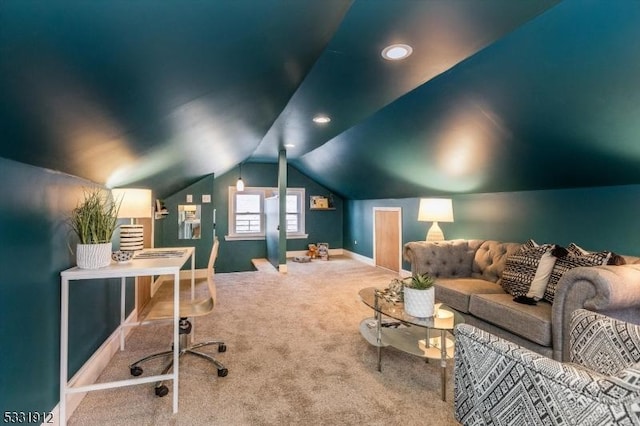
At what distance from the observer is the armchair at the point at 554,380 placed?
0.87 metres

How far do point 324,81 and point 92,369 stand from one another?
8.74ft

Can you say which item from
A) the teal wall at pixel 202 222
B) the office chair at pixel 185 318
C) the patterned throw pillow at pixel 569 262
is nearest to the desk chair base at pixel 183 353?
the office chair at pixel 185 318

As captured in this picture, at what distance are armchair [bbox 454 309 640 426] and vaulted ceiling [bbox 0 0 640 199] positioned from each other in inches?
55.8

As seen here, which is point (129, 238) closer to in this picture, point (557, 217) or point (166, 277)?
point (166, 277)

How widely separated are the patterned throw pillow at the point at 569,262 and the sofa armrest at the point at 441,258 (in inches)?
41.5

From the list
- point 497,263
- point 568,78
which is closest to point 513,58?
point 568,78

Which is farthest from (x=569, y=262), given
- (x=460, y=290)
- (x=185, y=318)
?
(x=185, y=318)

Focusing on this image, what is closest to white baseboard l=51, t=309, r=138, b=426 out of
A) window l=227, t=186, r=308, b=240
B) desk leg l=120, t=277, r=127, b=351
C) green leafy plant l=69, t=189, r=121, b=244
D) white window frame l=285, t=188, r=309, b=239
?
desk leg l=120, t=277, r=127, b=351

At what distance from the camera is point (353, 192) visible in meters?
6.96

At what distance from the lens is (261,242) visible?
6953mm

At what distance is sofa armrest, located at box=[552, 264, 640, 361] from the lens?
1878 mm

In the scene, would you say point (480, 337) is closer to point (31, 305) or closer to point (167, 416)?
point (167, 416)

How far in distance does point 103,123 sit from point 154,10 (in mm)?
802

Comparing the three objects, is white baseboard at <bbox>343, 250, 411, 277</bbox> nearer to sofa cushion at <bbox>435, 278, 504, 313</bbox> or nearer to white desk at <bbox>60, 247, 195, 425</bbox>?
sofa cushion at <bbox>435, 278, 504, 313</bbox>
